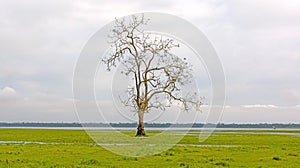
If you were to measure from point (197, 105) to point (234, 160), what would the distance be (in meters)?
35.0

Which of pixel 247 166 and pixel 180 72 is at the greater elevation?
pixel 180 72

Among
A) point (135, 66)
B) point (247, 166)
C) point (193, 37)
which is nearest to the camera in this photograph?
point (247, 166)

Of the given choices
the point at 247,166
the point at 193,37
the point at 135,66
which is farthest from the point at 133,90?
the point at 247,166

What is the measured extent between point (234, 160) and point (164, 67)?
36058 millimetres

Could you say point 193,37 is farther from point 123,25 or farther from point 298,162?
point 123,25

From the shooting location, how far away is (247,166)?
998 inches

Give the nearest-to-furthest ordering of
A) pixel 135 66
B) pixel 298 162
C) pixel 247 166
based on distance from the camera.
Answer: pixel 247 166
pixel 298 162
pixel 135 66

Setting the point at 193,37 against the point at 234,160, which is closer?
the point at 234,160

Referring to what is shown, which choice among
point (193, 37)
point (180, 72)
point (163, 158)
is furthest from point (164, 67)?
point (163, 158)

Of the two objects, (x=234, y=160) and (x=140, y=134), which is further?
(x=140, y=134)

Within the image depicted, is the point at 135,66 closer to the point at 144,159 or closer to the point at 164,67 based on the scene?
the point at 164,67

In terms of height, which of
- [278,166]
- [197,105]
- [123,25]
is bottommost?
[278,166]

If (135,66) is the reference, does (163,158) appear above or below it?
below

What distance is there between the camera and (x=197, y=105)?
63.3 meters
